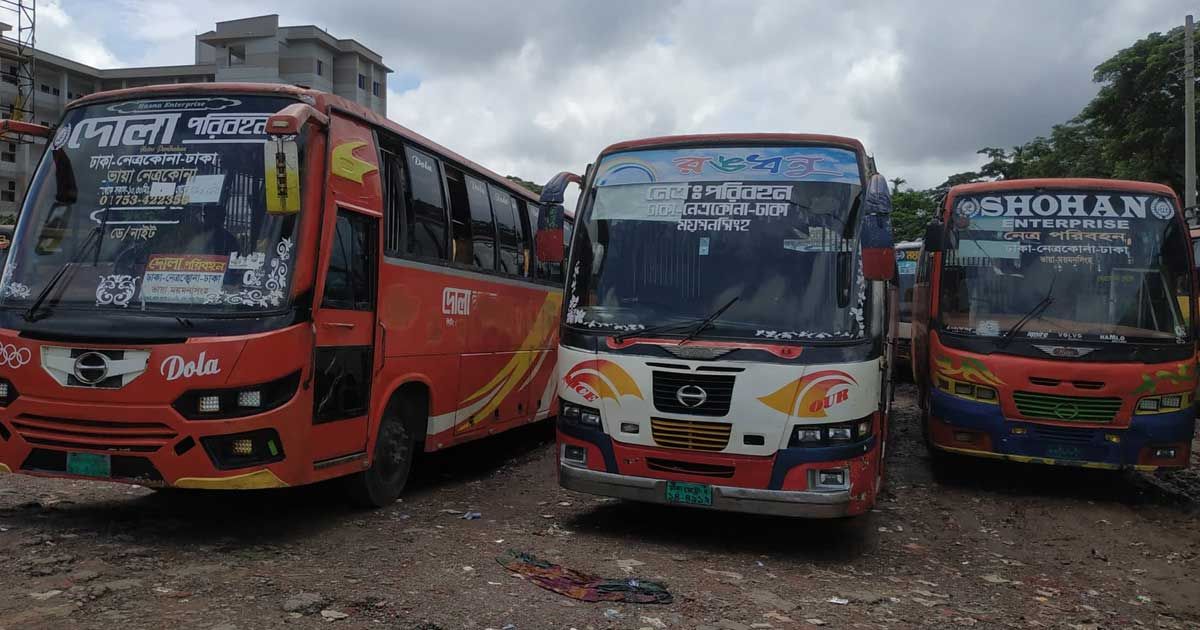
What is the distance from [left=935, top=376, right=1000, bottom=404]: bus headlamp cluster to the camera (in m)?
8.37

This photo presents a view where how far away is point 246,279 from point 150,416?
0.98 meters

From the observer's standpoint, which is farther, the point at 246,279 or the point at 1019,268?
the point at 1019,268

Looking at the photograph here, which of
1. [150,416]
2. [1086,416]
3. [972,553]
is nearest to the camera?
[150,416]

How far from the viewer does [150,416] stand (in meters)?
5.55

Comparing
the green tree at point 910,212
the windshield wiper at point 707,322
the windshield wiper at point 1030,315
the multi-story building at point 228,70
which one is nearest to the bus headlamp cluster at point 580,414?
the windshield wiper at point 707,322

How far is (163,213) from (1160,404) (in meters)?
8.03

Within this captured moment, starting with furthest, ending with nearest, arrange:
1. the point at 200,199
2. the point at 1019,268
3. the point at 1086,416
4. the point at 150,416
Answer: the point at 1019,268, the point at 1086,416, the point at 200,199, the point at 150,416

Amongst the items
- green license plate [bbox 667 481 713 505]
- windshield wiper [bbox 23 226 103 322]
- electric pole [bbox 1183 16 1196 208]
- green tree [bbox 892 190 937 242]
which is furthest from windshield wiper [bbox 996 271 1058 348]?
green tree [bbox 892 190 937 242]

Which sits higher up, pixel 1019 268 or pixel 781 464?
pixel 1019 268

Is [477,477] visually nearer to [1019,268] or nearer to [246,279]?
[246,279]

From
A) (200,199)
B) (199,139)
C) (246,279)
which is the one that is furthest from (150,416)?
(199,139)

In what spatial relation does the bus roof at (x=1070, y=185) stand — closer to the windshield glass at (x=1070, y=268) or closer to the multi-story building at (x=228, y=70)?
the windshield glass at (x=1070, y=268)

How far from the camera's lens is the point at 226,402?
5.56 meters

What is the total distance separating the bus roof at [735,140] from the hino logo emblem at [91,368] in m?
3.78
